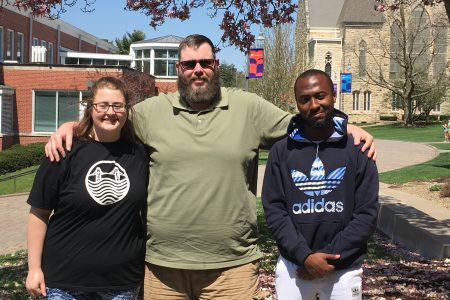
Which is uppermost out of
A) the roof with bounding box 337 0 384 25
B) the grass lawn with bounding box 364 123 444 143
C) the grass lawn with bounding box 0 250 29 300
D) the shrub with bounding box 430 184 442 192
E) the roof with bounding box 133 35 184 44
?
the roof with bounding box 337 0 384 25

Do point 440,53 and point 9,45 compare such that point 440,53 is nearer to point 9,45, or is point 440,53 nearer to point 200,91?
point 9,45

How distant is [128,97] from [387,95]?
2355 inches

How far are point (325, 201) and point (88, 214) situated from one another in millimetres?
1227

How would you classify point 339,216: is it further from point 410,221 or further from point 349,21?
point 349,21

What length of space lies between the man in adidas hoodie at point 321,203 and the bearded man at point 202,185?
0.24 metres

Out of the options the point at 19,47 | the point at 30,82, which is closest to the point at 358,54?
the point at 19,47

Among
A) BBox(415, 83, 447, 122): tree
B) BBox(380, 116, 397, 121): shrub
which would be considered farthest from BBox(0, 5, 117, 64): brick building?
BBox(415, 83, 447, 122): tree

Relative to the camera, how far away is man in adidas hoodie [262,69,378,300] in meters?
2.82

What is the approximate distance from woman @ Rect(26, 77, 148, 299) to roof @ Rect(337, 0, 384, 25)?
64.7 m

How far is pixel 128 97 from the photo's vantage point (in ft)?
10.0

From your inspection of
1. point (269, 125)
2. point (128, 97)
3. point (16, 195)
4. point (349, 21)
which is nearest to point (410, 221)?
point (269, 125)

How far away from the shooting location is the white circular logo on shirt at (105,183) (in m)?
2.88

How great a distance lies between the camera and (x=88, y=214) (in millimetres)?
2902

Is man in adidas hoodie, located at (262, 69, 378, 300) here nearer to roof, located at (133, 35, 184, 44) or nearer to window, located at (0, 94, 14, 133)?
window, located at (0, 94, 14, 133)
